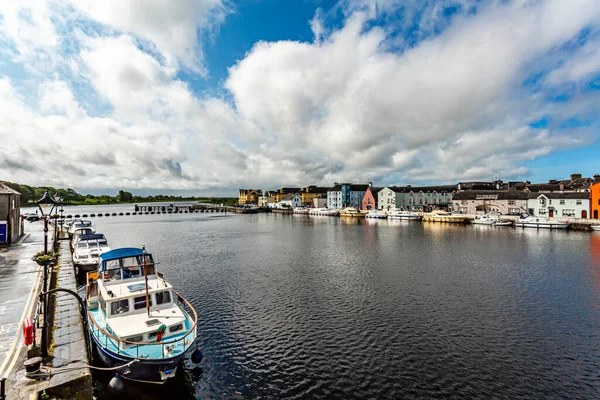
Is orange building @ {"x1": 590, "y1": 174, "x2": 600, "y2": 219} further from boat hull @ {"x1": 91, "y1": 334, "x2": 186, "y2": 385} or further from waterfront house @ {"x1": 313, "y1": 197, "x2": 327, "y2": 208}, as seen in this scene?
waterfront house @ {"x1": 313, "y1": 197, "x2": 327, "y2": 208}

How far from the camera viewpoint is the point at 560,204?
268 feet

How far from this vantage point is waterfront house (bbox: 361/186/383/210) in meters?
139

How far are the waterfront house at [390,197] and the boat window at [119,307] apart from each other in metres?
126

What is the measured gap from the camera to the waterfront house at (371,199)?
5482 inches

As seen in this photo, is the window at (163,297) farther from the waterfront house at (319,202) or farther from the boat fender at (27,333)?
the waterfront house at (319,202)

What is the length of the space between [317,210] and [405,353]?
12810 centimetres

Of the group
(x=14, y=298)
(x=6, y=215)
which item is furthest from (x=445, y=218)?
(x=6, y=215)

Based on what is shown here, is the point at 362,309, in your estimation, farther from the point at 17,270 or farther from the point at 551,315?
the point at 17,270

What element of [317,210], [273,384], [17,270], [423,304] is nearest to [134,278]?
[273,384]

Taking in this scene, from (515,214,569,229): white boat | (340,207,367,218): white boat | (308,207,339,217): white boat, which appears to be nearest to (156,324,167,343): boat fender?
(515,214,569,229): white boat

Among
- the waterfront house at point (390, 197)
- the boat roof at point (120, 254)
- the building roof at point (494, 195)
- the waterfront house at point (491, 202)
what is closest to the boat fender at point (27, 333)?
the boat roof at point (120, 254)

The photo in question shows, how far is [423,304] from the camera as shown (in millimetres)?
23562

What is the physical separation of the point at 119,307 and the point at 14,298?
29.5ft

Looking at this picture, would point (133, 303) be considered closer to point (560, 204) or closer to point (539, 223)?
point (539, 223)
